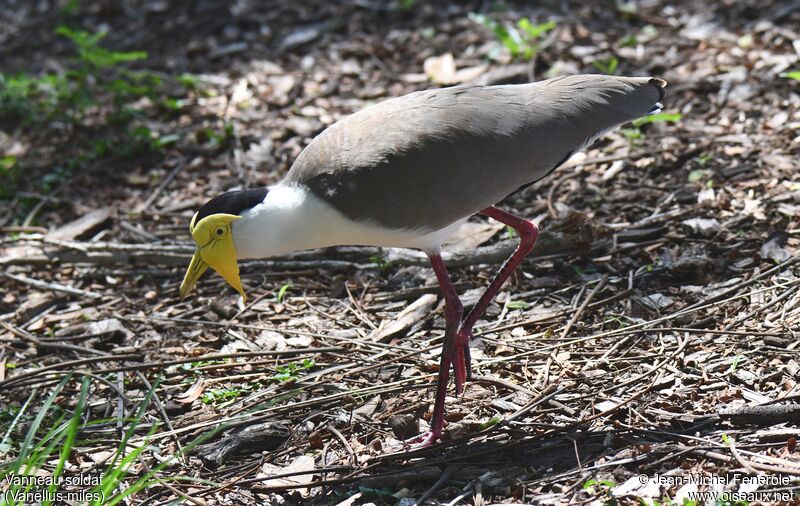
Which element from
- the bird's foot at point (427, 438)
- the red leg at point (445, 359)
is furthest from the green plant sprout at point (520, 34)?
the bird's foot at point (427, 438)

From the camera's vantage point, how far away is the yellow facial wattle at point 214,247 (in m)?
4.17

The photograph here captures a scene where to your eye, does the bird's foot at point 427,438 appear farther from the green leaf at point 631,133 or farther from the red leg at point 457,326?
the green leaf at point 631,133

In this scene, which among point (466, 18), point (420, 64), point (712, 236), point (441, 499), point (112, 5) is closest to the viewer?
point (441, 499)

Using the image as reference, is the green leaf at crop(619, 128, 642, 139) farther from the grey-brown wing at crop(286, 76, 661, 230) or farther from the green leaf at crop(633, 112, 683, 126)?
the grey-brown wing at crop(286, 76, 661, 230)

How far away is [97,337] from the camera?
16.8 feet

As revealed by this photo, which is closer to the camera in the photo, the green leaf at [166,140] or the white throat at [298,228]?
the white throat at [298,228]

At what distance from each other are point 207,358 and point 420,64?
3.87 metres

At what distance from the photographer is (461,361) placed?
4262 millimetres

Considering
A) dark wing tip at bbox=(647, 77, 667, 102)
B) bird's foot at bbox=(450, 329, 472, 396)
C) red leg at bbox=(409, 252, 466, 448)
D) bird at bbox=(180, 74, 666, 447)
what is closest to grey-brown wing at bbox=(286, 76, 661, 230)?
bird at bbox=(180, 74, 666, 447)

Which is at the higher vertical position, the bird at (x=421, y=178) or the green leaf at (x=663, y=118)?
the bird at (x=421, y=178)

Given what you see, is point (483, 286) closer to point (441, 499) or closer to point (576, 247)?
point (576, 247)

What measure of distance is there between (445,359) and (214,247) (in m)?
1.26

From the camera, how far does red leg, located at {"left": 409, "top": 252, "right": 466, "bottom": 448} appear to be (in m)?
4.00

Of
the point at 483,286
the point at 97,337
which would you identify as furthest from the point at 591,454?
the point at 97,337
